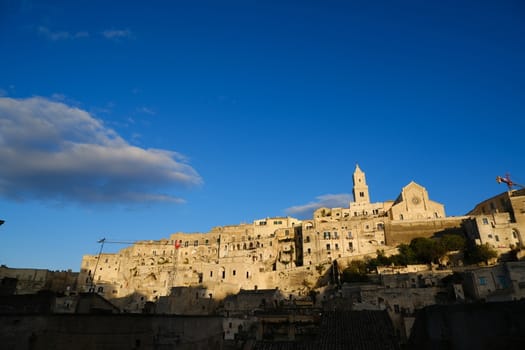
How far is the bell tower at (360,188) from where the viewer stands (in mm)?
102531

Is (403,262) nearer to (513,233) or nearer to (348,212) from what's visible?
(513,233)

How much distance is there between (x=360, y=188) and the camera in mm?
104500

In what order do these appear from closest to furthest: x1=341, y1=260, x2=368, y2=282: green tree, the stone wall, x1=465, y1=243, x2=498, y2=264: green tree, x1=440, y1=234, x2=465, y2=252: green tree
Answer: x1=465, y1=243, x2=498, y2=264: green tree, x1=341, y1=260, x2=368, y2=282: green tree, x1=440, y1=234, x2=465, y2=252: green tree, the stone wall

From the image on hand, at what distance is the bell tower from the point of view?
103 metres

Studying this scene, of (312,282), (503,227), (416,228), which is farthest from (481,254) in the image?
(312,282)

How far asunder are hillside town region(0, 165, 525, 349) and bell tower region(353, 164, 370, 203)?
412 mm

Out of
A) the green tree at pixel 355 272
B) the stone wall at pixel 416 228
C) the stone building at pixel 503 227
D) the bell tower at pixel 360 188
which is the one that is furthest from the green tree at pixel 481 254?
the bell tower at pixel 360 188

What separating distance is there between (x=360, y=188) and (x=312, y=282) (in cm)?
4210

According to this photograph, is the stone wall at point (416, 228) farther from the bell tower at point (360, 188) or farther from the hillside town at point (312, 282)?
the bell tower at point (360, 188)

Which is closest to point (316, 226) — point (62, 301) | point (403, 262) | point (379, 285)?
point (403, 262)

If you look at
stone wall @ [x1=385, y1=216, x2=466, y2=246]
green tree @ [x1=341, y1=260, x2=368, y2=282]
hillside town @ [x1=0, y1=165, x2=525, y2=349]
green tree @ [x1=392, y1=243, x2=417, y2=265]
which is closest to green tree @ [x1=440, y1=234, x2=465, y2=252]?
hillside town @ [x1=0, y1=165, x2=525, y2=349]

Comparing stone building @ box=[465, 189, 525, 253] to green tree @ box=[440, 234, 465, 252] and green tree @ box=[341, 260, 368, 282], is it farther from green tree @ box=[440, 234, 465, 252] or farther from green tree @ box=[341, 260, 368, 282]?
green tree @ box=[341, 260, 368, 282]

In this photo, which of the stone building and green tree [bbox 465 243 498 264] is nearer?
green tree [bbox 465 243 498 264]

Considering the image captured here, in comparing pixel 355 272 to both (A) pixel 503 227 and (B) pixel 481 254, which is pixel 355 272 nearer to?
(B) pixel 481 254
